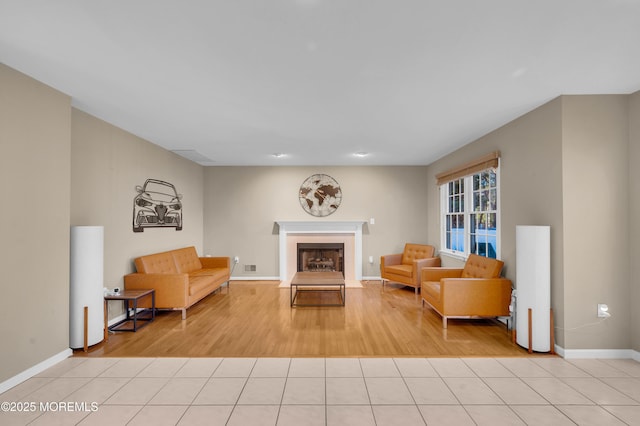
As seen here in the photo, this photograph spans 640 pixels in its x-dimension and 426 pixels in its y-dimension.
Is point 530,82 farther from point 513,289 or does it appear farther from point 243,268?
point 243,268

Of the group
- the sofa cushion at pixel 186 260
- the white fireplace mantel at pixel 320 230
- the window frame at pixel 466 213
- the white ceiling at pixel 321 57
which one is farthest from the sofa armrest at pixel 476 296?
the sofa cushion at pixel 186 260

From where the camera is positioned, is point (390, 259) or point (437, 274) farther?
point (390, 259)

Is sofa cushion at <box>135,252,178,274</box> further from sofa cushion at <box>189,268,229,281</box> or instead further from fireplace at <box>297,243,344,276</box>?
fireplace at <box>297,243,344,276</box>

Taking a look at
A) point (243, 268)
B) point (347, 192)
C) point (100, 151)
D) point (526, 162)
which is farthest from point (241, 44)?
point (243, 268)

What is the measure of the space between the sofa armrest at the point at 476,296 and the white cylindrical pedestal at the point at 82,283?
4033mm

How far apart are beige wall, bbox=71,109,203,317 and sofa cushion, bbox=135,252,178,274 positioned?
0.18 meters

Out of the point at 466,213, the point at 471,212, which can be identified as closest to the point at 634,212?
the point at 471,212

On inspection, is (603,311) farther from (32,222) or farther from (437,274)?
(32,222)

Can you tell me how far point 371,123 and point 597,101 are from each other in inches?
89.1

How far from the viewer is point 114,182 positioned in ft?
13.2

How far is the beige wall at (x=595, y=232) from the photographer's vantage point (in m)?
2.97

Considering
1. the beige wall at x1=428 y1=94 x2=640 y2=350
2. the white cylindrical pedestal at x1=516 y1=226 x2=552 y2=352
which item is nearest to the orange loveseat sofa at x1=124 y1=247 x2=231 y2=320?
Answer: the white cylindrical pedestal at x1=516 y1=226 x2=552 y2=352

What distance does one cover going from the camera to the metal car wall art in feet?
14.9

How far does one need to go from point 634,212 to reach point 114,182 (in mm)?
5942
